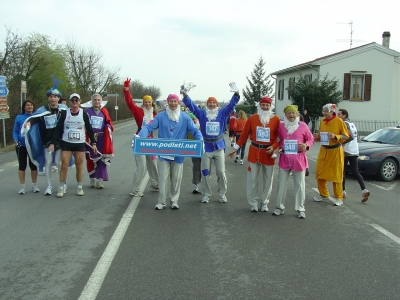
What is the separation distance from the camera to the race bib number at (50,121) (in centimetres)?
880

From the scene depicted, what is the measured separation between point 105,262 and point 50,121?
4654 mm

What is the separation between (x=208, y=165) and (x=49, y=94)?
3560mm

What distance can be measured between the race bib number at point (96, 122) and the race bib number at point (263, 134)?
3.65 m

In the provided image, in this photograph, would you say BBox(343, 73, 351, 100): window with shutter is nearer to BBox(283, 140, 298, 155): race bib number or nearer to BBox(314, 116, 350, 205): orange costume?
BBox(314, 116, 350, 205): orange costume

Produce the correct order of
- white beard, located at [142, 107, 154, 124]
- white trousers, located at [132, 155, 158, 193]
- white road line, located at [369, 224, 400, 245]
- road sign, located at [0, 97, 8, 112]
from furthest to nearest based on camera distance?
road sign, located at [0, 97, 8, 112], white beard, located at [142, 107, 154, 124], white trousers, located at [132, 155, 158, 193], white road line, located at [369, 224, 400, 245]

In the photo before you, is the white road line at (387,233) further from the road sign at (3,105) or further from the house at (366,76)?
the house at (366,76)

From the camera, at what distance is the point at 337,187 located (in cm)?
862

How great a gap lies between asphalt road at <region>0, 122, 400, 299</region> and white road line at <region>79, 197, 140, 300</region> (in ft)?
0.05

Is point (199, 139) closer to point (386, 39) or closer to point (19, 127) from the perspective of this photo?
point (19, 127)

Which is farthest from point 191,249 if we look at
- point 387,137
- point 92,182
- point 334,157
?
point 387,137

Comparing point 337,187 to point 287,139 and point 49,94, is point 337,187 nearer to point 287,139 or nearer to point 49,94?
point 287,139

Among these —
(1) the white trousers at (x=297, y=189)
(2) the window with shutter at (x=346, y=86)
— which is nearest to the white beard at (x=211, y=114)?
(1) the white trousers at (x=297, y=189)

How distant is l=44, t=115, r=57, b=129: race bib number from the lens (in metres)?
8.80

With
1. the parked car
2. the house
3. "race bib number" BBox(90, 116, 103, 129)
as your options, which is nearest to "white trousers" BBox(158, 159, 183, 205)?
"race bib number" BBox(90, 116, 103, 129)
